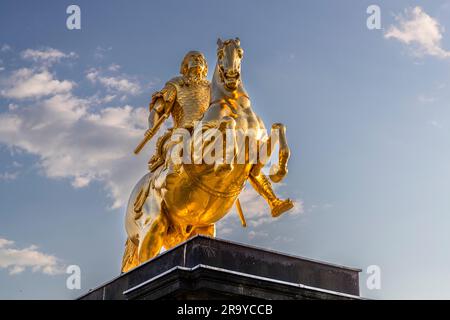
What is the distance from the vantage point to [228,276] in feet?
33.3

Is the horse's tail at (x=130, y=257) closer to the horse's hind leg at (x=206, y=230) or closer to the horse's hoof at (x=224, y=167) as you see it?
the horse's hind leg at (x=206, y=230)

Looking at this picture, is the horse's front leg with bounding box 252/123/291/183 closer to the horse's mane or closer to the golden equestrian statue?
the golden equestrian statue

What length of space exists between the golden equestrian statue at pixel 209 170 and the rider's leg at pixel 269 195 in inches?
0.5

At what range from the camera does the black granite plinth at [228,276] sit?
10.1 metres

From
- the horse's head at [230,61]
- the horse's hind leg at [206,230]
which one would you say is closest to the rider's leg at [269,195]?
the horse's hind leg at [206,230]

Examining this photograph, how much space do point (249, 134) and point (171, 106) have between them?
201 cm

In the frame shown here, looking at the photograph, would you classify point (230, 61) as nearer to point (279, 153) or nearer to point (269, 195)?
point (279, 153)

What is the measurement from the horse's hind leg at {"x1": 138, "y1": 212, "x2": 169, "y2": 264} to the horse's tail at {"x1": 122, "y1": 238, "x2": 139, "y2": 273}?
969mm

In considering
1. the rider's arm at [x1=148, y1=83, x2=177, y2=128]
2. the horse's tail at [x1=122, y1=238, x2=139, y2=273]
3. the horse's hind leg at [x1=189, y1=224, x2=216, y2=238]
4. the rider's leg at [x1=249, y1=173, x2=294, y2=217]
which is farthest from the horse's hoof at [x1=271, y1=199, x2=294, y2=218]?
the rider's arm at [x1=148, y1=83, x2=177, y2=128]

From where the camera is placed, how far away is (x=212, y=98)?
43.3ft

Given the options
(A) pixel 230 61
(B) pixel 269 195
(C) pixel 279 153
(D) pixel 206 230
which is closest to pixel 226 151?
(C) pixel 279 153

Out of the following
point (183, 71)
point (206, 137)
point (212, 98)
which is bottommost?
point (206, 137)
